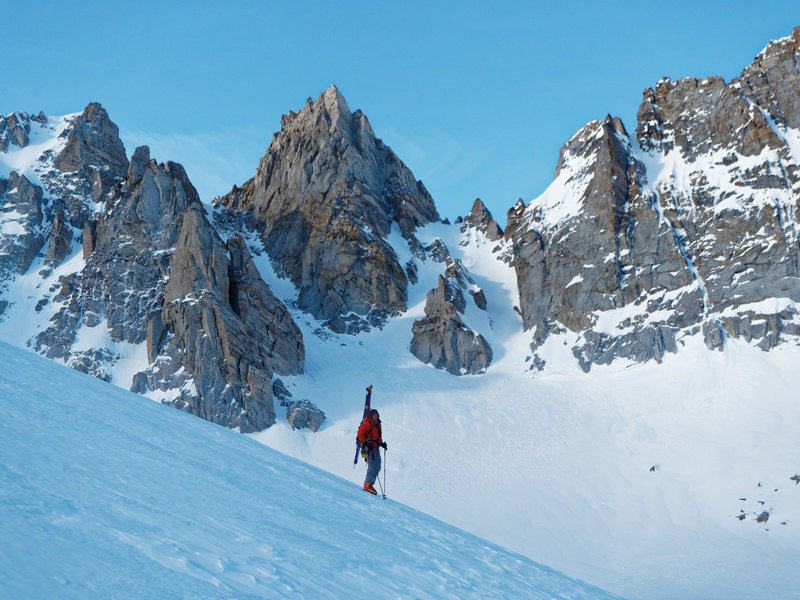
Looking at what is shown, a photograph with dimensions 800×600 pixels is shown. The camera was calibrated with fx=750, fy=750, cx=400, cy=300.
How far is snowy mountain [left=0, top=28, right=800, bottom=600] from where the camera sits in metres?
54.3

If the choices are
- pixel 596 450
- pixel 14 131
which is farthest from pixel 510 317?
pixel 14 131

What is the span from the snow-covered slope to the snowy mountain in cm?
3477

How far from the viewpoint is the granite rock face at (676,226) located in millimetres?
73688

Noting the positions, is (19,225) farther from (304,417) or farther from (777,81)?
(777,81)

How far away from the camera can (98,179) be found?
95062mm

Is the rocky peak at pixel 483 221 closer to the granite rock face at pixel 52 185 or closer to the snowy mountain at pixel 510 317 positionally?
the snowy mountain at pixel 510 317

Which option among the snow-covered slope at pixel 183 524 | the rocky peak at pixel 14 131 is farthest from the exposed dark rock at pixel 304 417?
the rocky peak at pixel 14 131

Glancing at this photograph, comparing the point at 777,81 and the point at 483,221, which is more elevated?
the point at 777,81

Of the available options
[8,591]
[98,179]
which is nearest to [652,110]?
[98,179]

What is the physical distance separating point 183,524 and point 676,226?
80.6 m

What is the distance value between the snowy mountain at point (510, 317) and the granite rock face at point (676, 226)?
27cm

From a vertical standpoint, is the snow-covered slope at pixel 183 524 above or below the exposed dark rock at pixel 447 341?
below

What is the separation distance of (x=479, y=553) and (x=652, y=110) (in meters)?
90.8

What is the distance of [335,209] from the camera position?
9656cm
